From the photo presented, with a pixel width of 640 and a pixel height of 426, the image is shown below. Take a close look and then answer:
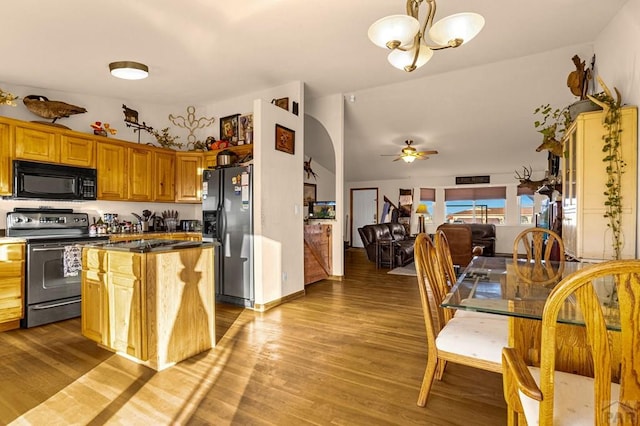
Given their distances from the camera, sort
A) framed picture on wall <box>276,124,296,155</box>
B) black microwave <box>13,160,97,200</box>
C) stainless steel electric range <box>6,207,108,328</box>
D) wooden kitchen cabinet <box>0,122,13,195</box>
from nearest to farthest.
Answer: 1. stainless steel electric range <box>6,207,108,328</box>
2. wooden kitchen cabinet <box>0,122,13,195</box>
3. black microwave <box>13,160,97,200</box>
4. framed picture on wall <box>276,124,296,155</box>

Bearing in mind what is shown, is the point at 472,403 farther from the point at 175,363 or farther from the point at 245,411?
the point at 175,363

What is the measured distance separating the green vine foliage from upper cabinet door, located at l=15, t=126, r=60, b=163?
17.7 ft

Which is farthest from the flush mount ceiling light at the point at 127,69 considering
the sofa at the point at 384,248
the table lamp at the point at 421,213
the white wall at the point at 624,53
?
the table lamp at the point at 421,213

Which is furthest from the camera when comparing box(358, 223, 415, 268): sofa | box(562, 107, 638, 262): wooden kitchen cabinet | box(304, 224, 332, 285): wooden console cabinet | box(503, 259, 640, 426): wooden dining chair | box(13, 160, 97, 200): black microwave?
box(358, 223, 415, 268): sofa

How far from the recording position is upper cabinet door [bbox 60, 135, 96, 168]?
3.90 meters

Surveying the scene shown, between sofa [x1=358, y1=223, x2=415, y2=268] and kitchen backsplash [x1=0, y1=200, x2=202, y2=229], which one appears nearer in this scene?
kitchen backsplash [x1=0, y1=200, x2=202, y2=229]

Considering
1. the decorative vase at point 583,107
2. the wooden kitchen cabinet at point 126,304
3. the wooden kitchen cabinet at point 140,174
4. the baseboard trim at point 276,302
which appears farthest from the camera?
the wooden kitchen cabinet at point 140,174

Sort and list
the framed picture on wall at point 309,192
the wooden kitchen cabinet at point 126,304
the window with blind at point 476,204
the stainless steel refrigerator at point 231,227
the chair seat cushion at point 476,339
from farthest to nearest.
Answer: the window with blind at point 476,204, the framed picture on wall at point 309,192, the stainless steel refrigerator at point 231,227, the wooden kitchen cabinet at point 126,304, the chair seat cushion at point 476,339

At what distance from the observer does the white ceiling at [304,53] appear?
280 cm

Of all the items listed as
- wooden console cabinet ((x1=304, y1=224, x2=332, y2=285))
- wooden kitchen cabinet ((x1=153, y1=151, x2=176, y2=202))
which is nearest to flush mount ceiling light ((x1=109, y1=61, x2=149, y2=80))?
wooden kitchen cabinet ((x1=153, y1=151, x2=176, y2=202))

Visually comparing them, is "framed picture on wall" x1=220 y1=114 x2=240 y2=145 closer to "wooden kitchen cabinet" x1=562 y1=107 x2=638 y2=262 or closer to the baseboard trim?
the baseboard trim

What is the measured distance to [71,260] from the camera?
357 centimetres

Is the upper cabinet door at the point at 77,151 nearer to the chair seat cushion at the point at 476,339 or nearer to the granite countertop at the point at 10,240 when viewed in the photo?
the granite countertop at the point at 10,240

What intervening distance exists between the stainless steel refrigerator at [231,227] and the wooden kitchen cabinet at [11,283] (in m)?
1.78
